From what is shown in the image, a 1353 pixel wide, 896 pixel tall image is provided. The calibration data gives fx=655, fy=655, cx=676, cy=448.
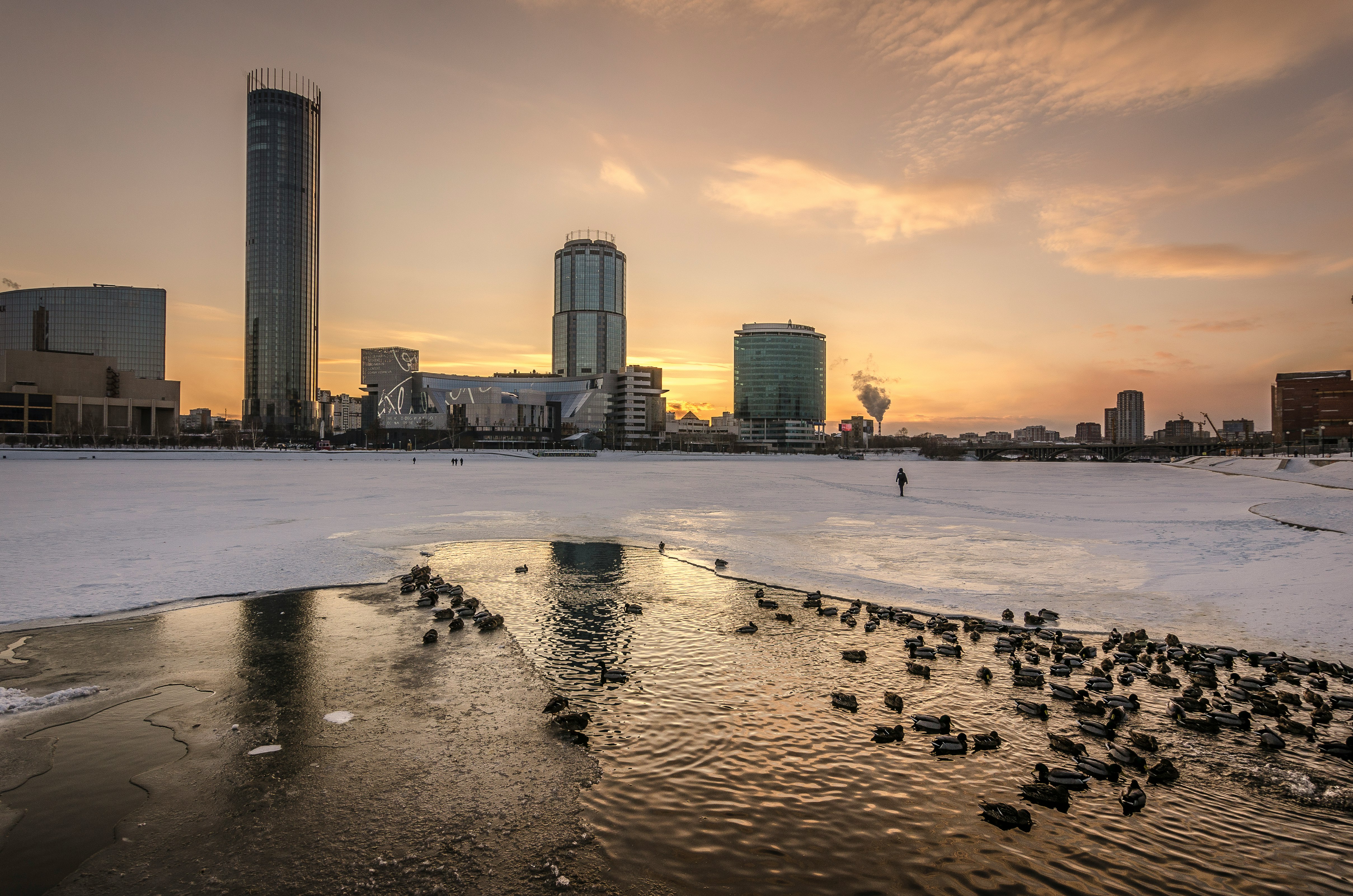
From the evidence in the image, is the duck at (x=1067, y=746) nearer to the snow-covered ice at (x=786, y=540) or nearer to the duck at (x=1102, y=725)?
the duck at (x=1102, y=725)

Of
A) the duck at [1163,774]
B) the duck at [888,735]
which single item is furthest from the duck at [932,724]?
the duck at [1163,774]

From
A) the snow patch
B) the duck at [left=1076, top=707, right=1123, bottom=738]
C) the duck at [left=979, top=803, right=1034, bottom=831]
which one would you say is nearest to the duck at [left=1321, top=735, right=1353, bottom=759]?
the duck at [left=1076, top=707, right=1123, bottom=738]

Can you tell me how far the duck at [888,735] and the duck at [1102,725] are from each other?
8.16ft

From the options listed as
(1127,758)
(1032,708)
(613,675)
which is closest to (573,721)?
(613,675)

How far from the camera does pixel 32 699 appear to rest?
962cm

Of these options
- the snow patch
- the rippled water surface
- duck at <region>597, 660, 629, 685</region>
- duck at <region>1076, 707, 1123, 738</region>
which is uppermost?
the snow patch

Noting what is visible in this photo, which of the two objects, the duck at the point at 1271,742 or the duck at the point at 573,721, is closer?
the duck at the point at 1271,742

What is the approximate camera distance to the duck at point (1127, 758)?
8062 millimetres

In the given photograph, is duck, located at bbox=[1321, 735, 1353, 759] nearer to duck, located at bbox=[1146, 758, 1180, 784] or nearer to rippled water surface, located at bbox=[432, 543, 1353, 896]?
rippled water surface, located at bbox=[432, 543, 1353, 896]

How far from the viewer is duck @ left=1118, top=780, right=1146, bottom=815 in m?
7.14

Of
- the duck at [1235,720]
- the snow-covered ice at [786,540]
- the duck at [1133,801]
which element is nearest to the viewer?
the duck at [1133,801]

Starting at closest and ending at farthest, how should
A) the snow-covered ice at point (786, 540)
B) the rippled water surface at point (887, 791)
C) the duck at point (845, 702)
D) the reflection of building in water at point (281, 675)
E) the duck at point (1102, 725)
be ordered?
the rippled water surface at point (887, 791), the reflection of building in water at point (281, 675), the duck at point (1102, 725), the duck at point (845, 702), the snow-covered ice at point (786, 540)

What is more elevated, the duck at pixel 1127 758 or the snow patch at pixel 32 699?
the snow patch at pixel 32 699

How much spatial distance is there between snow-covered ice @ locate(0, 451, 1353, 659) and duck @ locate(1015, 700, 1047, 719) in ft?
16.8
